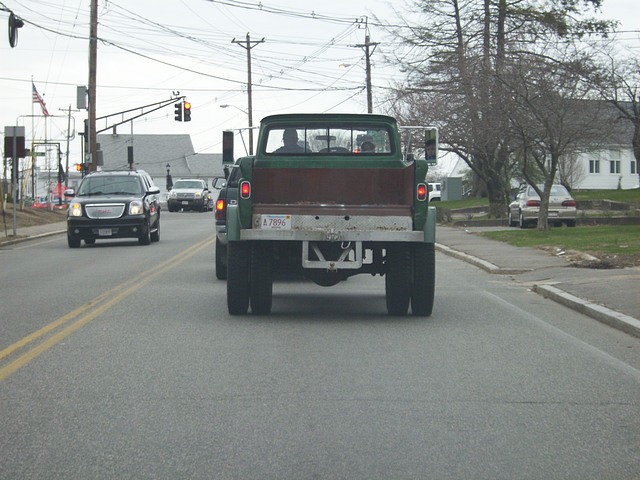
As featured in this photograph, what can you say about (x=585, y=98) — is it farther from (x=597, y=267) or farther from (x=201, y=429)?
(x=201, y=429)

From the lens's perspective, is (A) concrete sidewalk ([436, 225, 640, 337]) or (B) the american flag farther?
(B) the american flag

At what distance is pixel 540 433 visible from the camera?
6.28 metres

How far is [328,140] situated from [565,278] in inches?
219

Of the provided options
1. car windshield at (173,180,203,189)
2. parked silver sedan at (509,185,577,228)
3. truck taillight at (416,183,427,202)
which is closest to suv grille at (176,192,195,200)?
car windshield at (173,180,203,189)

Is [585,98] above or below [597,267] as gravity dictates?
above

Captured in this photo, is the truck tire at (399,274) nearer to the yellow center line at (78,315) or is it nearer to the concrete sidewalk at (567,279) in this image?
the concrete sidewalk at (567,279)

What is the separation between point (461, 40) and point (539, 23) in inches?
138

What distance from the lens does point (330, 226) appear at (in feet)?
36.1

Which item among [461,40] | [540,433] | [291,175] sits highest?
[461,40]

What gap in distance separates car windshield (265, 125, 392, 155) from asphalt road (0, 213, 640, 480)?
2000mm

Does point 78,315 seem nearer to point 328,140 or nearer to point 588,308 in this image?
point 328,140

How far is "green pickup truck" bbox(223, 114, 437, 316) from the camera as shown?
11023 mm

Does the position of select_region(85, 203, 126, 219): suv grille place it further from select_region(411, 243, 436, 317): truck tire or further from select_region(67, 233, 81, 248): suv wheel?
select_region(411, 243, 436, 317): truck tire

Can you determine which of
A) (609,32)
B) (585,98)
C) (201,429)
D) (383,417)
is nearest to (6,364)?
(201,429)
